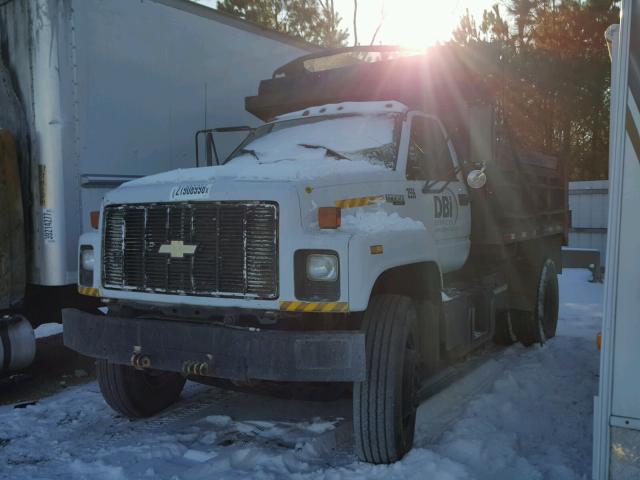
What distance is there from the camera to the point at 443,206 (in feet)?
17.2

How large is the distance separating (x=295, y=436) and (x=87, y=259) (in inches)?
74.3

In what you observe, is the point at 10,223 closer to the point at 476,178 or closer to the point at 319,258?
the point at 319,258

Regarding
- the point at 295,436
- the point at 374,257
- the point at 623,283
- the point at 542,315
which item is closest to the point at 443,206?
the point at 374,257

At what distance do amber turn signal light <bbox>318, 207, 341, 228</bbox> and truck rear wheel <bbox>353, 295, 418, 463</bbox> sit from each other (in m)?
0.65

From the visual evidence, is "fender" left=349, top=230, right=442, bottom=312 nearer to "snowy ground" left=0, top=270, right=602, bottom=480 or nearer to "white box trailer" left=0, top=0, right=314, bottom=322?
"snowy ground" left=0, top=270, right=602, bottom=480

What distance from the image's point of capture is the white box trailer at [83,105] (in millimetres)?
5227

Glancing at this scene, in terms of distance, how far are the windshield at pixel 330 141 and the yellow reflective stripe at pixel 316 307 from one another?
4.43ft

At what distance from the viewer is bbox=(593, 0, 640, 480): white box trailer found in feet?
9.73

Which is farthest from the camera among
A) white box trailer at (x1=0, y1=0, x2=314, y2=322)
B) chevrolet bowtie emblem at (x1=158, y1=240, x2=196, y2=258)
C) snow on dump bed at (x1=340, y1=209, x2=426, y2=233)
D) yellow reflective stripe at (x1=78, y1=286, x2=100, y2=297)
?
white box trailer at (x1=0, y1=0, x2=314, y2=322)

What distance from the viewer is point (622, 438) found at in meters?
2.99

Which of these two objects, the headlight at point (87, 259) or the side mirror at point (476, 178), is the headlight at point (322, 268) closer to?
the side mirror at point (476, 178)

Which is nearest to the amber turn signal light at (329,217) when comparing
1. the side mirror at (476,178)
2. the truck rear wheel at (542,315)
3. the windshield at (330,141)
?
the windshield at (330,141)

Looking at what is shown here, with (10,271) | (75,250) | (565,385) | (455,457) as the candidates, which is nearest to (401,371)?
(455,457)

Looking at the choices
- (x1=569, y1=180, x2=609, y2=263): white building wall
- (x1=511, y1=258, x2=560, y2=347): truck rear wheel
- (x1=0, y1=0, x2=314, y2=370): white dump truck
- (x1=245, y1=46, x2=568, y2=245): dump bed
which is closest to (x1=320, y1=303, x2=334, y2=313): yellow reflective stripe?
(x1=245, y1=46, x2=568, y2=245): dump bed
